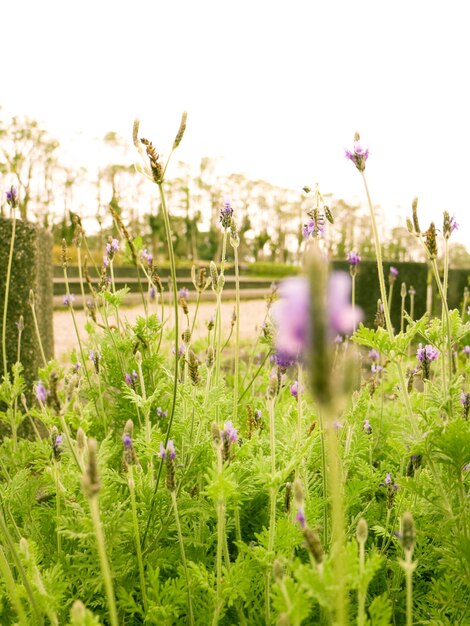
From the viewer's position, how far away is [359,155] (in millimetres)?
1336

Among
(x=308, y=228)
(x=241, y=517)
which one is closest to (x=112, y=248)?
(x=308, y=228)

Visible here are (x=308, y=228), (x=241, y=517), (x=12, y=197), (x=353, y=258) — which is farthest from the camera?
(x=353, y=258)

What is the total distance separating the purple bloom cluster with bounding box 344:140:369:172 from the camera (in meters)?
1.33

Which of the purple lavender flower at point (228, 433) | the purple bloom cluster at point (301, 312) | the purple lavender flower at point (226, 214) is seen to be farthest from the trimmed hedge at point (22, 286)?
the purple bloom cluster at point (301, 312)

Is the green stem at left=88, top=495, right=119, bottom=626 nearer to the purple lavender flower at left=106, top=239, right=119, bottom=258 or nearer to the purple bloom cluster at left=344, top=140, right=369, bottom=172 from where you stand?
the purple bloom cluster at left=344, top=140, right=369, bottom=172

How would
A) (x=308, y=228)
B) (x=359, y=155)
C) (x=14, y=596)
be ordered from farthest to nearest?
1. (x=308, y=228)
2. (x=359, y=155)
3. (x=14, y=596)

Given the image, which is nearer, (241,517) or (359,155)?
(359,155)

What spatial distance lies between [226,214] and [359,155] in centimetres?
53

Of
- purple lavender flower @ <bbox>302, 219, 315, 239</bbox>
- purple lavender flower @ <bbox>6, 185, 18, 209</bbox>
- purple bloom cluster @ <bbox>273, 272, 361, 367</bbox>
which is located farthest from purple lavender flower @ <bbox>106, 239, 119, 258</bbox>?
purple bloom cluster @ <bbox>273, 272, 361, 367</bbox>

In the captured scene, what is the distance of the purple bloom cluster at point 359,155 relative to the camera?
1335mm

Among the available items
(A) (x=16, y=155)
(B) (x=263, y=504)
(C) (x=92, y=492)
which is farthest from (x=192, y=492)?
(A) (x=16, y=155)

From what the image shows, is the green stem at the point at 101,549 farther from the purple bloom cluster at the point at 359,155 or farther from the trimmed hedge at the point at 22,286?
the trimmed hedge at the point at 22,286

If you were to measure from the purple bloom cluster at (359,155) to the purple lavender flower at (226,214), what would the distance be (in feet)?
1.60

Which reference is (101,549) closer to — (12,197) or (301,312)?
(301,312)
